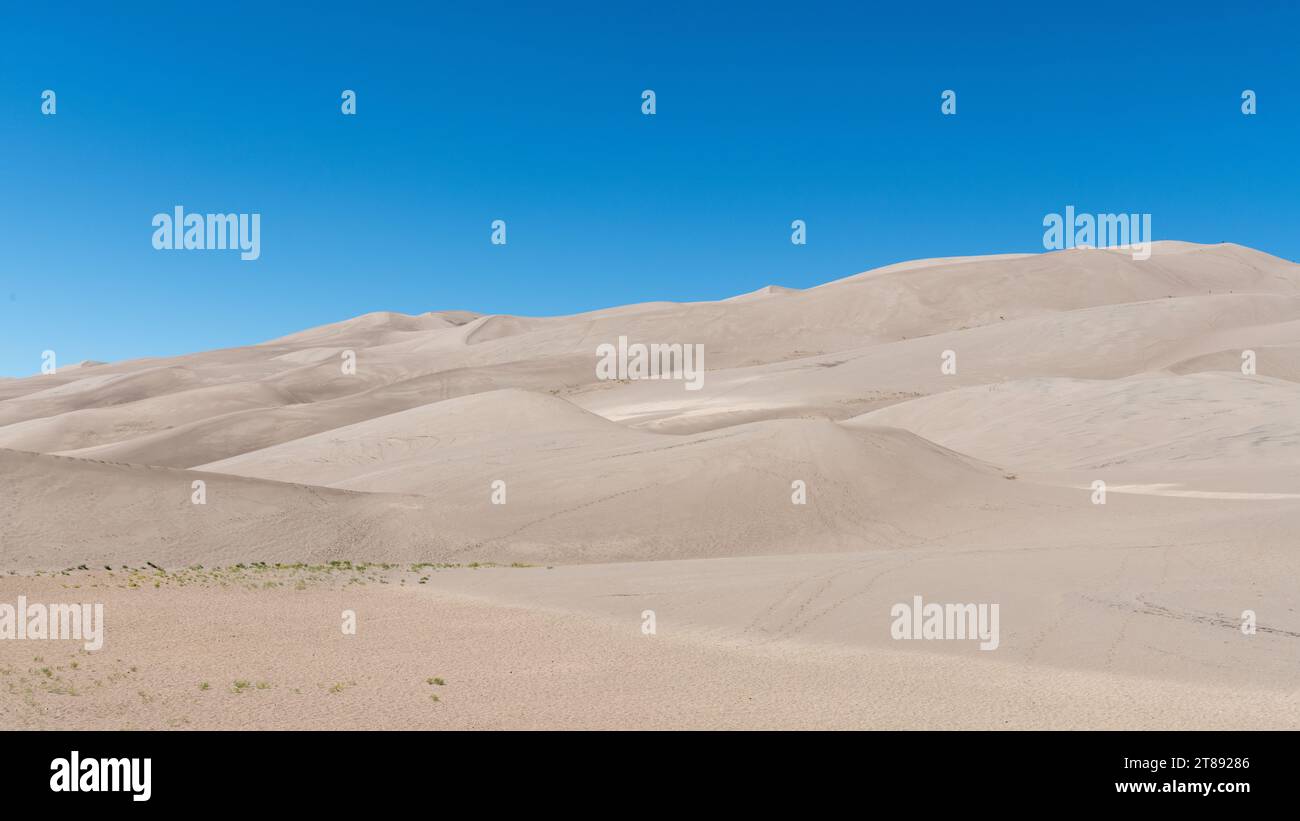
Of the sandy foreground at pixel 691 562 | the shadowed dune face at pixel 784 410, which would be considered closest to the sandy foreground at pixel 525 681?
the sandy foreground at pixel 691 562

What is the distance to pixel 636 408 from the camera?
6131 cm

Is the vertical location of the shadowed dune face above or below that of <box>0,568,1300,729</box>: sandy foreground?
above

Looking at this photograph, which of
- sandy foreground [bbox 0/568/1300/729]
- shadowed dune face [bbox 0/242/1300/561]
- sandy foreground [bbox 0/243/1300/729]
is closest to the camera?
sandy foreground [bbox 0/568/1300/729]

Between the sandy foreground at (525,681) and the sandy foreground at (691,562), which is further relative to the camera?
the sandy foreground at (691,562)

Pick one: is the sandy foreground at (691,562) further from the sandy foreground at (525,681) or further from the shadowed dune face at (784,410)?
the shadowed dune face at (784,410)

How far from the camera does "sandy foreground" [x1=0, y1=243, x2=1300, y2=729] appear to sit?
10.2 meters

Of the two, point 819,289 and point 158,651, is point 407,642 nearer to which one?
point 158,651

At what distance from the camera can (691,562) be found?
2125cm

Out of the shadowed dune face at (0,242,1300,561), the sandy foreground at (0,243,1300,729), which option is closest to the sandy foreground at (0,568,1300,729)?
the sandy foreground at (0,243,1300,729)

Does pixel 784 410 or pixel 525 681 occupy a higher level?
pixel 784 410

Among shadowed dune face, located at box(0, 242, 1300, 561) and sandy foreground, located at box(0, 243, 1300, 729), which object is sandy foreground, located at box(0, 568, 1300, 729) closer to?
sandy foreground, located at box(0, 243, 1300, 729)

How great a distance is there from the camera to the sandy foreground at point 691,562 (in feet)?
33.6

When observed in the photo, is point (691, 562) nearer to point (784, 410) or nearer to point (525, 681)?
point (525, 681)

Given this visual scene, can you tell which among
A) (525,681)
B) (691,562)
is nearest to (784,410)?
(691,562)
